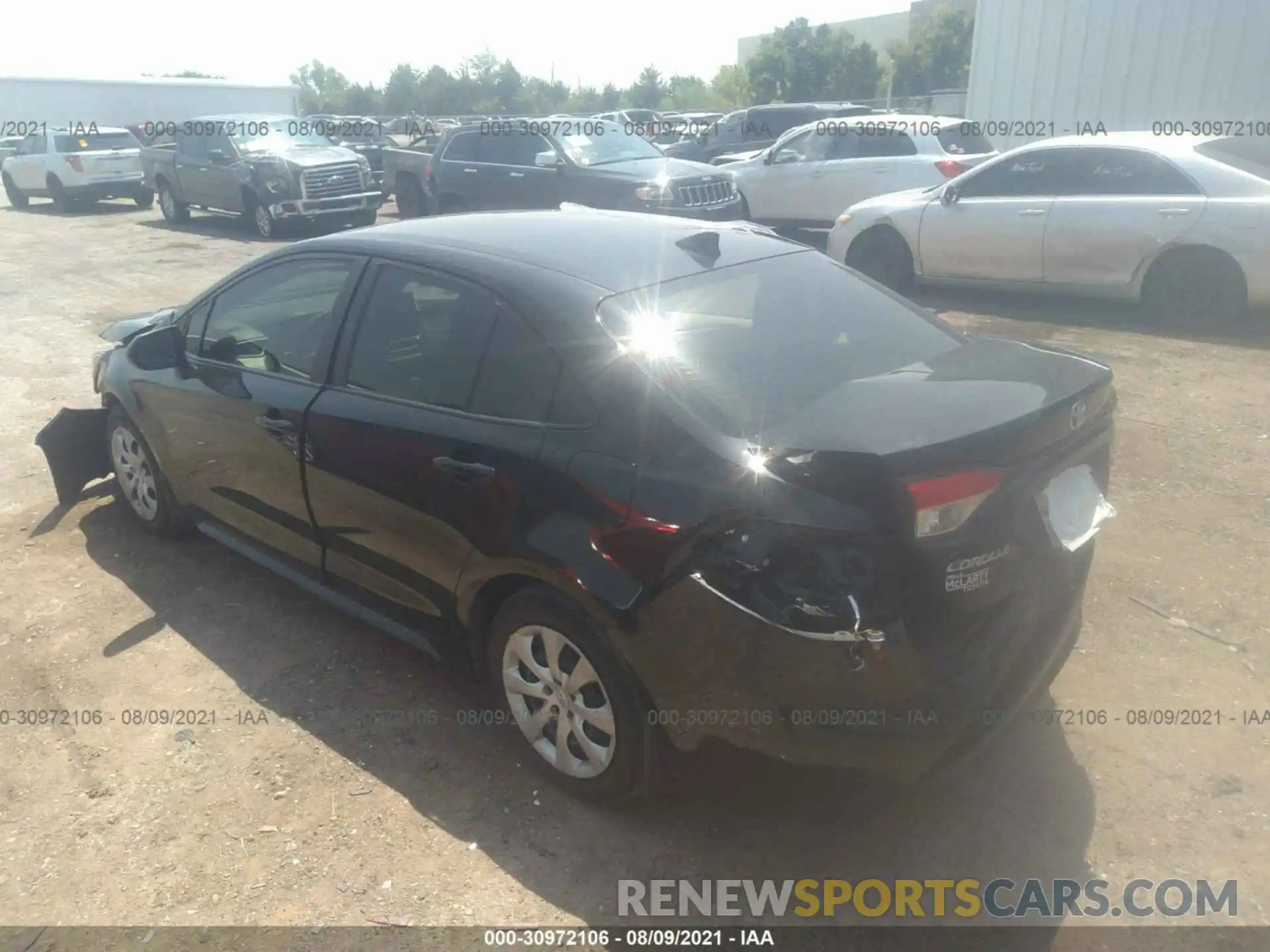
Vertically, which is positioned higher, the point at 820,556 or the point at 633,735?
the point at 820,556

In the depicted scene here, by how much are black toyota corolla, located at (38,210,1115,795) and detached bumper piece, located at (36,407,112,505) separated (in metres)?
1.51

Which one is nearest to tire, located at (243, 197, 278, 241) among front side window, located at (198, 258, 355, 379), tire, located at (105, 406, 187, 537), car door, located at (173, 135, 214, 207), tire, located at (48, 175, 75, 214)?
car door, located at (173, 135, 214, 207)

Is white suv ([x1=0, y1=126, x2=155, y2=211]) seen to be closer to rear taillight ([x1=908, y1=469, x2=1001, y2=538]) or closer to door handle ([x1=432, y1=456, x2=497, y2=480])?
door handle ([x1=432, y1=456, x2=497, y2=480])

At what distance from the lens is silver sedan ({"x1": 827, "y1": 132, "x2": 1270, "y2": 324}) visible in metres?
7.87

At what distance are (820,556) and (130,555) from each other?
3.78 metres

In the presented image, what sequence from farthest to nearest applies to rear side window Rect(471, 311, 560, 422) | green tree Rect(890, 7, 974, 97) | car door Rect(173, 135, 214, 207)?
green tree Rect(890, 7, 974, 97) < car door Rect(173, 135, 214, 207) < rear side window Rect(471, 311, 560, 422)

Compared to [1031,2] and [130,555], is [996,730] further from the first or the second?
[1031,2]

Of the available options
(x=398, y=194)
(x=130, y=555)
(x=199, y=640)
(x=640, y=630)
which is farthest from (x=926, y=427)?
(x=398, y=194)

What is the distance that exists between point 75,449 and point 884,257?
7.48m

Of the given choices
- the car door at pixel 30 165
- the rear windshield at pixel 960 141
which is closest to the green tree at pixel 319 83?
the car door at pixel 30 165

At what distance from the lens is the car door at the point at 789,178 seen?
1279 centimetres

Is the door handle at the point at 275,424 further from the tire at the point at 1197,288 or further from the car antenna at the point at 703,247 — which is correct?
the tire at the point at 1197,288

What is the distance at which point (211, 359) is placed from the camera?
14.2 feet

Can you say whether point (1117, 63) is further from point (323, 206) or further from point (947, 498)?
point (947, 498)
